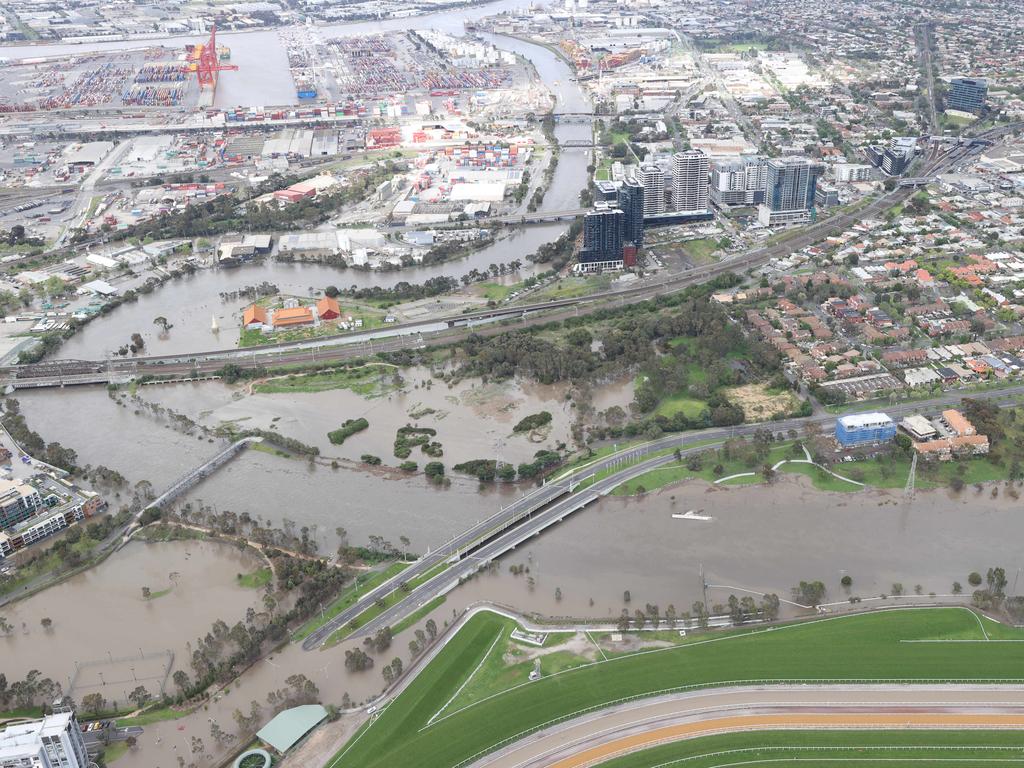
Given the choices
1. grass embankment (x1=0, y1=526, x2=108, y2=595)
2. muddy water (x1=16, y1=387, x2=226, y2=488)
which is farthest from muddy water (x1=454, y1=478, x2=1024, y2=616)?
muddy water (x1=16, y1=387, x2=226, y2=488)

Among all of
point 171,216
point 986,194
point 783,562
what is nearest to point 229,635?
point 783,562

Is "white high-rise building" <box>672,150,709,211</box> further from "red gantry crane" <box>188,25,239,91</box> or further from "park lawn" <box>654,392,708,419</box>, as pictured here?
"red gantry crane" <box>188,25,239,91</box>

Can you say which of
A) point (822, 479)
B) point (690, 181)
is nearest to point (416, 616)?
point (822, 479)

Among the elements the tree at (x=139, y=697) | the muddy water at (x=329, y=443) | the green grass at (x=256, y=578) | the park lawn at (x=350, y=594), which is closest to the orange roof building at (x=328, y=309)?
the muddy water at (x=329, y=443)

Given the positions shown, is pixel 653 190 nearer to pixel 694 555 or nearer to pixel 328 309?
pixel 328 309

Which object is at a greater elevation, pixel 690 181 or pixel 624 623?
pixel 690 181

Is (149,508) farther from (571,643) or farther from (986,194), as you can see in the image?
(986,194)

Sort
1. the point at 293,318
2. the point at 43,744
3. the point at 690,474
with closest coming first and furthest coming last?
1. the point at 43,744
2. the point at 690,474
3. the point at 293,318
